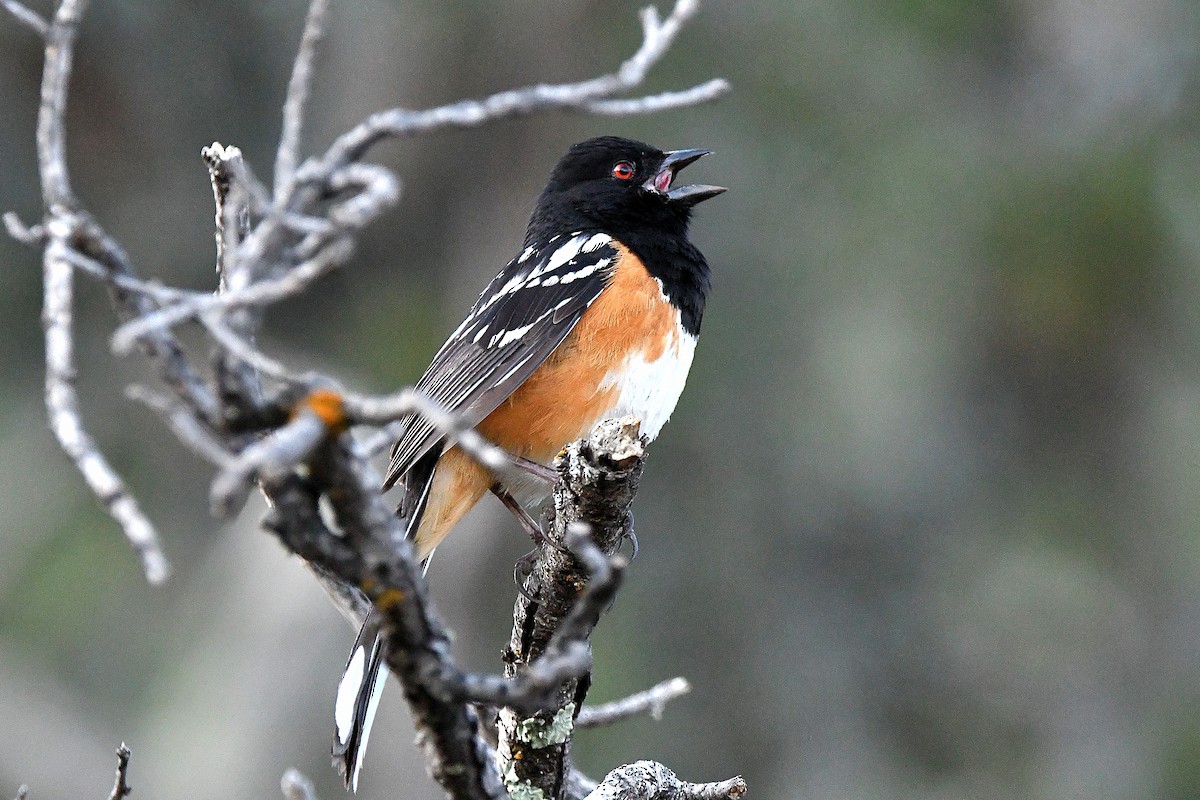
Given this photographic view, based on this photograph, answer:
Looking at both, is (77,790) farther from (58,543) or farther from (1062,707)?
(1062,707)

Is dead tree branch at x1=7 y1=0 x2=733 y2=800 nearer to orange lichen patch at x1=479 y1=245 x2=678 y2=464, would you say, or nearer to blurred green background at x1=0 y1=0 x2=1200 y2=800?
orange lichen patch at x1=479 y1=245 x2=678 y2=464

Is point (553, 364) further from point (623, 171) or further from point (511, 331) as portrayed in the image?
point (623, 171)

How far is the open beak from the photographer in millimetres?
3553

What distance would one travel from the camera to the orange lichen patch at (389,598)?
1.30 metres

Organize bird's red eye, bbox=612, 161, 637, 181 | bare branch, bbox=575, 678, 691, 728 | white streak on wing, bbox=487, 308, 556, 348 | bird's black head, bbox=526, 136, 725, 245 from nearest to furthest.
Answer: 1. bare branch, bbox=575, 678, 691, 728
2. white streak on wing, bbox=487, 308, 556, 348
3. bird's black head, bbox=526, 136, 725, 245
4. bird's red eye, bbox=612, 161, 637, 181

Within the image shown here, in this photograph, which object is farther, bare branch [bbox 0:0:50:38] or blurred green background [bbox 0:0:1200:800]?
blurred green background [bbox 0:0:1200:800]

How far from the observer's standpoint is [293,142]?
3.81ft

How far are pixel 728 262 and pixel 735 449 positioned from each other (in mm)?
912

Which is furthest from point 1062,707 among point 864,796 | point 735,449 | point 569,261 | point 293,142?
point 293,142

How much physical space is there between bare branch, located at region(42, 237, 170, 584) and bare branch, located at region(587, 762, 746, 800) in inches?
45.3

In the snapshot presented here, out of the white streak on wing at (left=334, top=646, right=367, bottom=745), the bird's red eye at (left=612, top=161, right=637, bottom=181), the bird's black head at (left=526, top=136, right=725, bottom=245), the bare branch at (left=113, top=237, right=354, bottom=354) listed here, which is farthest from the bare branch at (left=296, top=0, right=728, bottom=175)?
the bird's red eye at (left=612, top=161, right=637, bottom=181)

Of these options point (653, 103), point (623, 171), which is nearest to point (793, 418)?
point (623, 171)

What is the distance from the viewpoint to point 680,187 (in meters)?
3.62

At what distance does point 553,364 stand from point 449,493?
39cm
